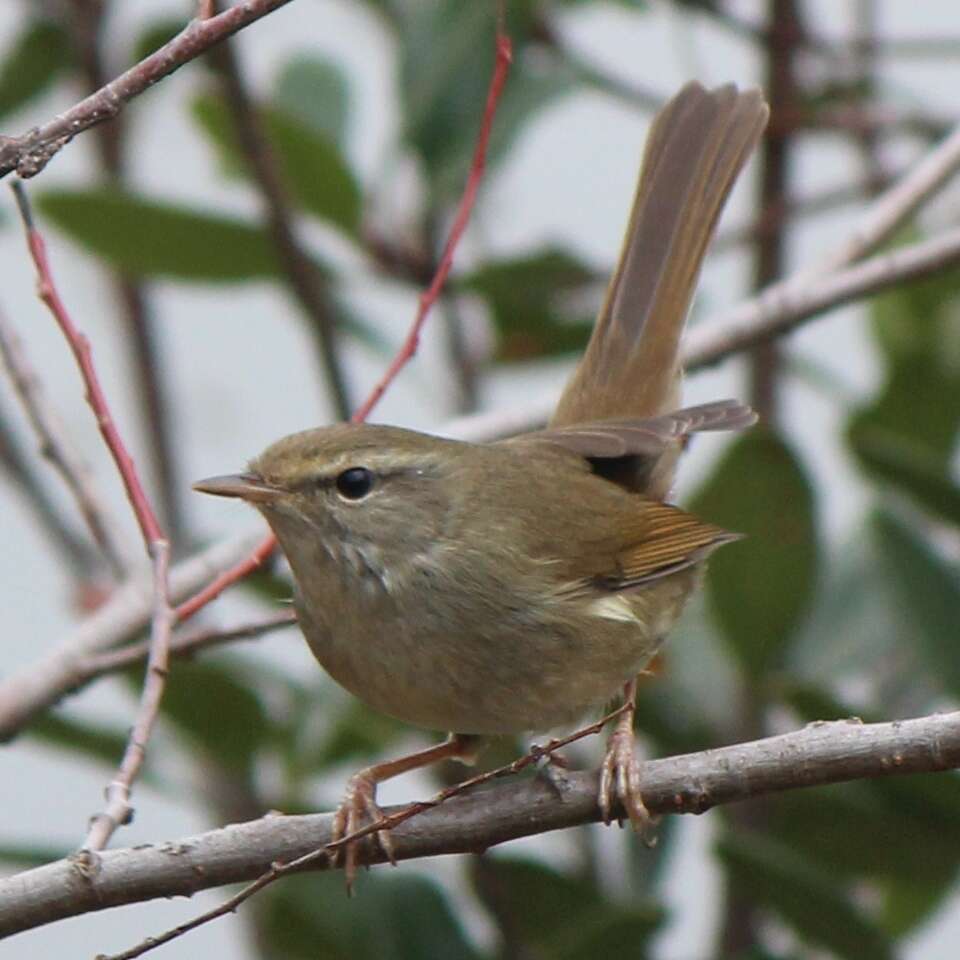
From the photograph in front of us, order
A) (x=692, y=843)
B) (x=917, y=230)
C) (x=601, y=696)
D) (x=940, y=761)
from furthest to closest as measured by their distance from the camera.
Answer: (x=692, y=843), (x=917, y=230), (x=601, y=696), (x=940, y=761)

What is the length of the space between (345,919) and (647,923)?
1.59 ft

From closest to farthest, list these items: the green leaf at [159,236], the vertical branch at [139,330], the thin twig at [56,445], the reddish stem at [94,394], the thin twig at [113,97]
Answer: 1. the thin twig at [113,97]
2. the reddish stem at [94,394]
3. the thin twig at [56,445]
4. the green leaf at [159,236]
5. the vertical branch at [139,330]

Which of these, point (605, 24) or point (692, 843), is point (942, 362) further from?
point (605, 24)

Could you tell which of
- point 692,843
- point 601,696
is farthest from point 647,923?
point 692,843

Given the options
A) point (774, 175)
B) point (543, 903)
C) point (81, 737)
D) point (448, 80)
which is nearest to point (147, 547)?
point (81, 737)

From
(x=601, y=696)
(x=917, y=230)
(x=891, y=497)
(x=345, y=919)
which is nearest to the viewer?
(x=601, y=696)

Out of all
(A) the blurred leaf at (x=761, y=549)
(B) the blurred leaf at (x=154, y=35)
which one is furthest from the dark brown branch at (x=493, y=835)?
(B) the blurred leaf at (x=154, y=35)

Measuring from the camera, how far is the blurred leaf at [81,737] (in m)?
3.04

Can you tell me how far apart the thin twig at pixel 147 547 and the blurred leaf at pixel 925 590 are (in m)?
1.19

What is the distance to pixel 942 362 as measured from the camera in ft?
10.7

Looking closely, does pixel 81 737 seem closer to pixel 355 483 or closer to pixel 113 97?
pixel 355 483

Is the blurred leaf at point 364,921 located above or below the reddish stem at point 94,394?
below

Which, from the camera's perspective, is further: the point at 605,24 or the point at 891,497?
the point at 605,24

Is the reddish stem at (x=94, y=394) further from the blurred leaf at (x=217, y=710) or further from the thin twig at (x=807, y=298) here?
the thin twig at (x=807, y=298)
